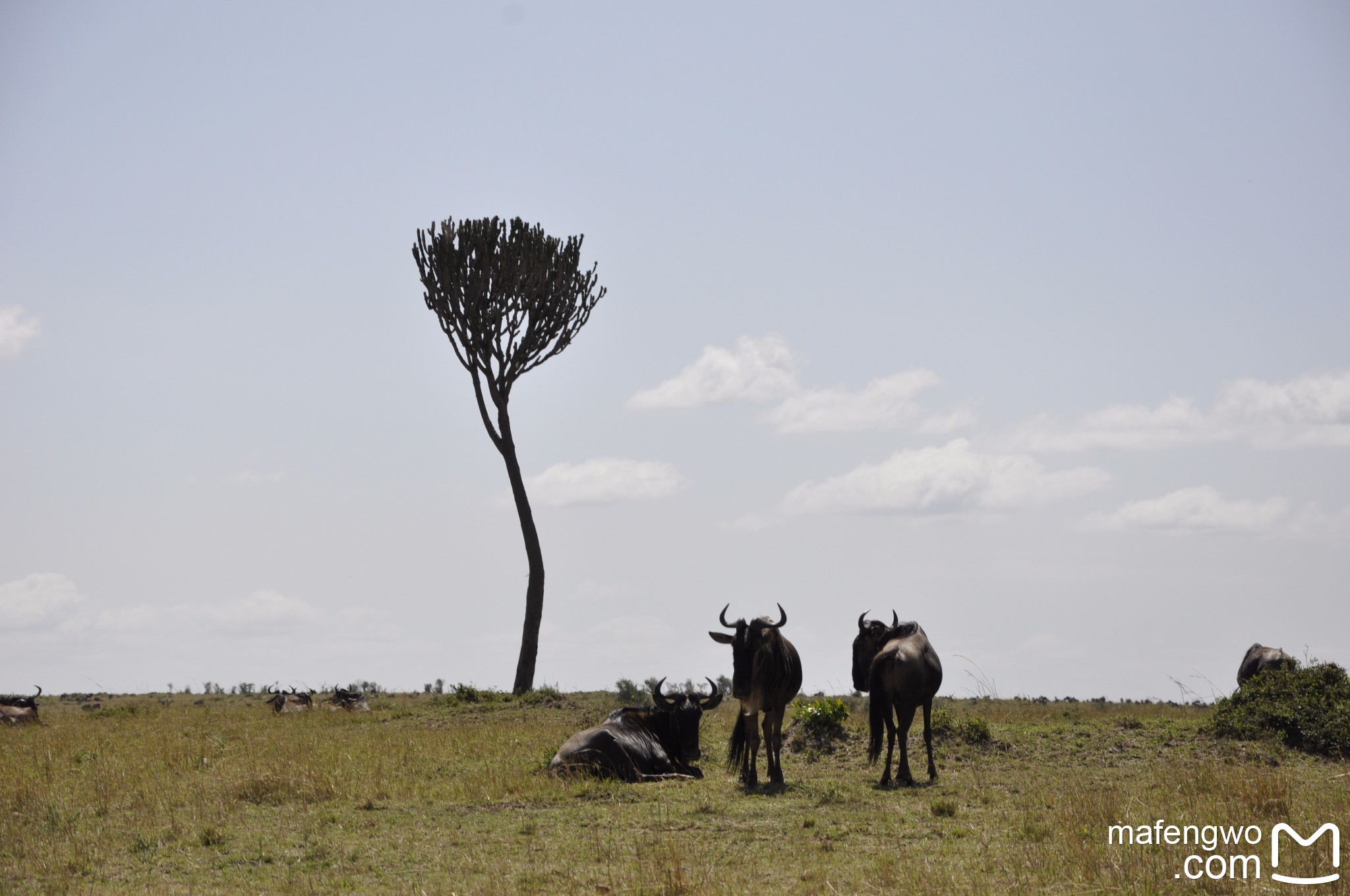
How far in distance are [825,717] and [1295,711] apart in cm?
596

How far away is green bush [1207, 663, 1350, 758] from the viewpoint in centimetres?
1503

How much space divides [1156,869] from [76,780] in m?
12.0

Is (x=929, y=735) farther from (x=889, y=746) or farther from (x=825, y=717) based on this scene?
A: (x=825, y=717)

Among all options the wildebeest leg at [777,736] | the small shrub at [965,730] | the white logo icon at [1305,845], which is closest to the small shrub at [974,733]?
the small shrub at [965,730]

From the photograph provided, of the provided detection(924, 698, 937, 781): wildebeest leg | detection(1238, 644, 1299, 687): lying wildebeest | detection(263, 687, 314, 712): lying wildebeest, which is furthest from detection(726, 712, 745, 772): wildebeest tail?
detection(263, 687, 314, 712): lying wildebeest

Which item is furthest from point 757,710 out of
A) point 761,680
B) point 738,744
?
point 738,744

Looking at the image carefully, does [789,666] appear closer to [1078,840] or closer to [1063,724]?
[1078,840]

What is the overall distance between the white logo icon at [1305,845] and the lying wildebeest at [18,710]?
23.4m

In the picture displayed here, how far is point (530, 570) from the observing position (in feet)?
91.8

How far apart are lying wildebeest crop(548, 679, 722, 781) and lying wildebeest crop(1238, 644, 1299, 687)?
9.46 m

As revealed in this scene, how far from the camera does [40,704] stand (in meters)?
34.2

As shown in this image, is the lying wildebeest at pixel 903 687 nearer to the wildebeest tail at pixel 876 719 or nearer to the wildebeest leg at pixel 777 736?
the wildebeest tail at pixel 876 719

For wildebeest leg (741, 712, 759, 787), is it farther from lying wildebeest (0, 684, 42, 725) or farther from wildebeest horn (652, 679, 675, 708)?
lying wildebeest (0, 684, 42, 725)

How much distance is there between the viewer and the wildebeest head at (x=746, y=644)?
12.6 metres
